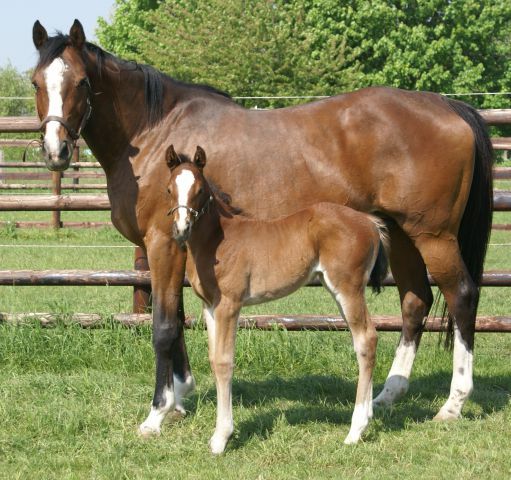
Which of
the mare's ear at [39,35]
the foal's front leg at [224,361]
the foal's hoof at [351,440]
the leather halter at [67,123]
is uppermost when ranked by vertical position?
the mare's ear at [39,35]

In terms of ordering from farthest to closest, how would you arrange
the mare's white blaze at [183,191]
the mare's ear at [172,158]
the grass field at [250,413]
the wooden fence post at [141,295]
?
1. the wooden fence post at [141,295]
2. the mare's ear at [172,158]
3. the grass field at [250,413]
4. the mare's white blaze at [183,191]

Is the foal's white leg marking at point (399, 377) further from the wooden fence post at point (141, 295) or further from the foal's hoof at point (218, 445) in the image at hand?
the wooden fence post at point (141, 295)

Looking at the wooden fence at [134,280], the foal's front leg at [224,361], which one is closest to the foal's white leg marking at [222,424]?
the foal's front leg at [224,361]

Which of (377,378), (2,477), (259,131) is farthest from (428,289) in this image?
(2,477)

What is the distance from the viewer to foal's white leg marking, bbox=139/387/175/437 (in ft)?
15.3

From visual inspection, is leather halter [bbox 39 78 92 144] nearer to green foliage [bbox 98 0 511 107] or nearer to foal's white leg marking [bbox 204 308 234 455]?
foal's white leg marking [bbox 204 308 234 455]

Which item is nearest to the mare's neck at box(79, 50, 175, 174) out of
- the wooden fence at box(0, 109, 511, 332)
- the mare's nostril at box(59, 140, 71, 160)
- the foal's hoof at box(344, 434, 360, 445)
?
the mare's nostril at box(59, 140, 71, 160)

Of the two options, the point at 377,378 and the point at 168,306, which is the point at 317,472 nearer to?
the point at 168,306

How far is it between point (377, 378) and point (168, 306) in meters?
1.91

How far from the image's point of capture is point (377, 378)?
5.98 metres

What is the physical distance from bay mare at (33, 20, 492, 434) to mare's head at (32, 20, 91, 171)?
5cm

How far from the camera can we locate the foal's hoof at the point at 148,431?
4617mm

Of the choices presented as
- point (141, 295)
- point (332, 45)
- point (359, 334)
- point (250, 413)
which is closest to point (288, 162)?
point (359, 334)

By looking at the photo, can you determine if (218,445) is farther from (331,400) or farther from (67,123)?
(67,123)
